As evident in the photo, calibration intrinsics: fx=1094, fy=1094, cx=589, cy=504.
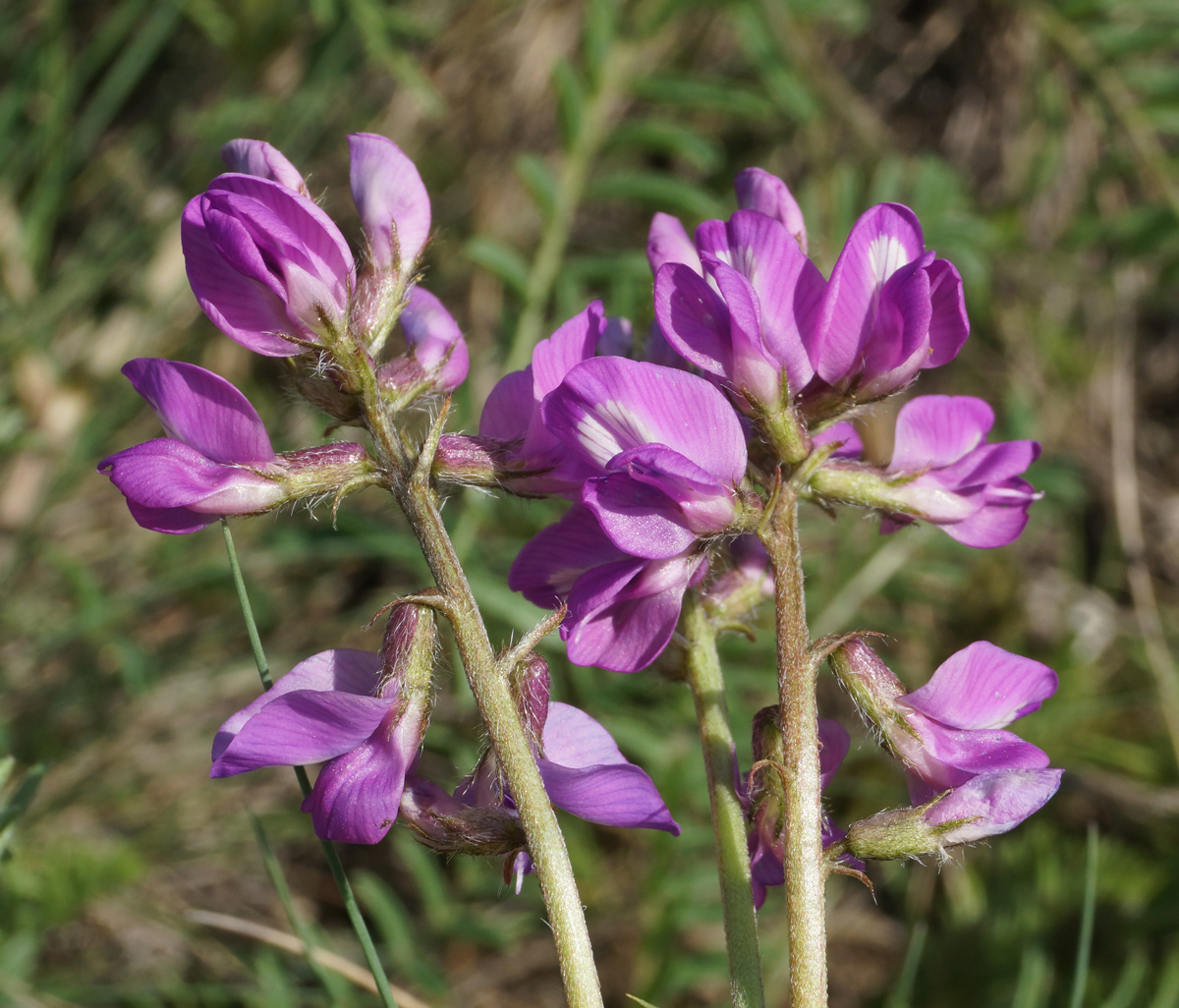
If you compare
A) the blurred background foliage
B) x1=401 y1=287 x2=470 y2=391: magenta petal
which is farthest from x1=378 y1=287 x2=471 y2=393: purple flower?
the blurred background foliage

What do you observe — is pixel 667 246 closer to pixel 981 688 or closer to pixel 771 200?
pixel 771 200

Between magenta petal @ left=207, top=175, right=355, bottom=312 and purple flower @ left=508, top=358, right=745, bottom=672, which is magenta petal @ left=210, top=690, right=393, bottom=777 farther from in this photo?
magenta petal @ left=207, top=175, right=355, bottom=312

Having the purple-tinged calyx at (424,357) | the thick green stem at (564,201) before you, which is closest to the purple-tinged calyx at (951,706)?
the purple-tinged calyx at (424,357)

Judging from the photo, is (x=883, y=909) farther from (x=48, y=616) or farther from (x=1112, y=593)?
(x=48, y=616)

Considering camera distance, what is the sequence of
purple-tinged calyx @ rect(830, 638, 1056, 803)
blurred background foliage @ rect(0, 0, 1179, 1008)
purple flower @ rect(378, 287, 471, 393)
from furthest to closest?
blurred background foliage @ rect(0, 0, 1179, 1008), purple flower @ rect(378, 287, 471, 393), purple-tinged calyx @ rect(830, 638, 1056, 803)

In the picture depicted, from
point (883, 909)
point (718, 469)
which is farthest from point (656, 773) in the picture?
point (718, 469)
